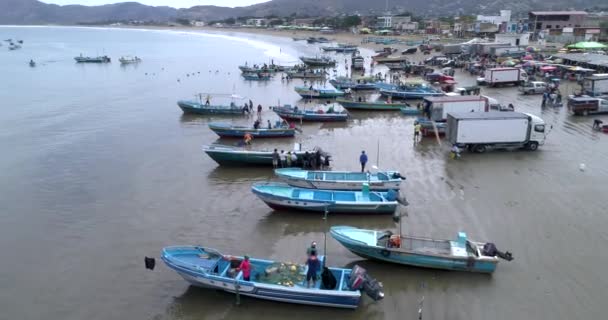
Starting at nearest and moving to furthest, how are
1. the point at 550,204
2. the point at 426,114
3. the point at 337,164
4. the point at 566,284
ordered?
the point at 566,284 < the point at 550,204 < the point at 337,164 < the point at 426,114

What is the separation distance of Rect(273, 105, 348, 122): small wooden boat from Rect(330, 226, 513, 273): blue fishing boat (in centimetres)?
1903

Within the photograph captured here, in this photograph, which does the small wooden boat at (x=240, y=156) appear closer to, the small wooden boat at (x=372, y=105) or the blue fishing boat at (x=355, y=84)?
the small wooden boat at (x=372, y=105)

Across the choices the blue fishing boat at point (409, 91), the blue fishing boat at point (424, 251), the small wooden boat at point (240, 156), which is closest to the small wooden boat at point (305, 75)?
the blue fishing boat at point (409, 91)

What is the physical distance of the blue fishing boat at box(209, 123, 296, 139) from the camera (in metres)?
28.0

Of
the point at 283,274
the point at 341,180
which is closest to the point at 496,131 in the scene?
the point at 341,180

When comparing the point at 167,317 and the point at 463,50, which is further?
the point at 463,50

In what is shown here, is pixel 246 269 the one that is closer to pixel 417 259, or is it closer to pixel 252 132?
pixel 417 259

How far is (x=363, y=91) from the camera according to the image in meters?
46.3

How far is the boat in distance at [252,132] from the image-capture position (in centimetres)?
2798

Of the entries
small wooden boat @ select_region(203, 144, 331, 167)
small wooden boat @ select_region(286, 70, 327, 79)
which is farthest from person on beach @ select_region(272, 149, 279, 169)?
small wooden boat @ select_region(286, 70, 327, 79)

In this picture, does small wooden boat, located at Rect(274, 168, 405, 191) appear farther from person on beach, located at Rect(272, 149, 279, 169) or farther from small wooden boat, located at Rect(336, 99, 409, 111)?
small wooden boat, located at Rect(336, 99, 409, 111)

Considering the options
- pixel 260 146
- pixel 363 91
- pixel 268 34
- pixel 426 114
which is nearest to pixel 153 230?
pixel 260 146

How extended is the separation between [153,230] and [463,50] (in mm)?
64711

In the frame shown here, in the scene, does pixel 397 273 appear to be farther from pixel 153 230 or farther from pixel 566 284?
pixel 153 230
